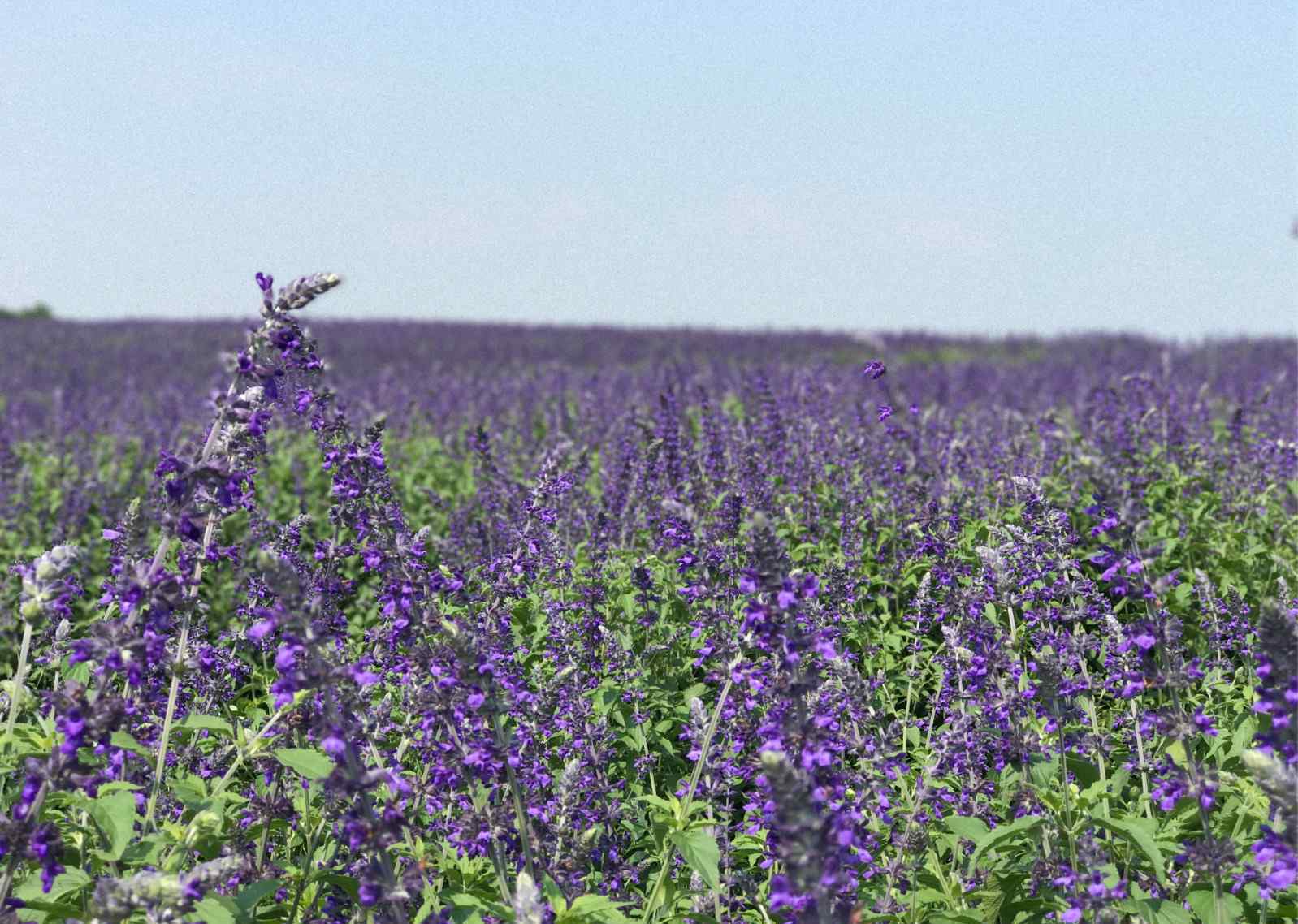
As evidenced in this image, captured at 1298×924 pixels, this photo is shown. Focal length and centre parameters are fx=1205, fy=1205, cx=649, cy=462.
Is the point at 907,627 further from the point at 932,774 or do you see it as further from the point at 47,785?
the point at 47,785

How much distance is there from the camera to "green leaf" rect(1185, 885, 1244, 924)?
3750 mm

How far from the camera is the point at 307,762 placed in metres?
3.47

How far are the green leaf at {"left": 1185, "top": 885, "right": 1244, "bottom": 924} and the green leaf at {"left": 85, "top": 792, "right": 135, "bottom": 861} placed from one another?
3217mm

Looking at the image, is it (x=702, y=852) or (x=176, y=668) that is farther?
(x=176, y=668)

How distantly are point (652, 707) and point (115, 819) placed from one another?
324 centimetres

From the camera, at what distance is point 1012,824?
11.9ft

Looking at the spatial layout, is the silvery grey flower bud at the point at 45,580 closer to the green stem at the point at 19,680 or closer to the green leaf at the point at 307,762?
the green stem at the point at 19,680

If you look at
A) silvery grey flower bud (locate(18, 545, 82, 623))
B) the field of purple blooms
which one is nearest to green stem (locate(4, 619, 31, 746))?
the field of purple blooms

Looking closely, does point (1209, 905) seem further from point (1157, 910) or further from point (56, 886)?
point (56, 886)

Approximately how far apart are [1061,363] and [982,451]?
1884 centimetres

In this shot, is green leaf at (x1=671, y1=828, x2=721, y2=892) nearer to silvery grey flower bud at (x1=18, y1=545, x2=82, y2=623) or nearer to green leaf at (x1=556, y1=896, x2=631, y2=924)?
green leaf at (x1=556, y1=896, x2=631, y2=924)

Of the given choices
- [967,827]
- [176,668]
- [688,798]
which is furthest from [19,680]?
[967,827]

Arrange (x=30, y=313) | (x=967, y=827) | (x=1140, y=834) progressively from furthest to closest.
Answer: (x=30, y=313)
(x=967, y=827)
(x=1140, y=834)

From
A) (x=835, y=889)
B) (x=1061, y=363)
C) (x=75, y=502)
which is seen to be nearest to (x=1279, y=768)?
(x=835, y=889)
